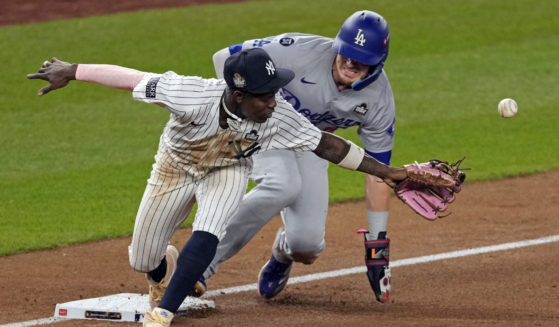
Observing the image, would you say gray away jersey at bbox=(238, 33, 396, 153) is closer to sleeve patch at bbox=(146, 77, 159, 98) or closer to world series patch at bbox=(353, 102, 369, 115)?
world series patch at bbox=(353, 102, 369, 115)

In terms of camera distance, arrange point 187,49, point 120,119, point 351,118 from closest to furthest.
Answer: point 351,118 → point 120,119 → point 187,49

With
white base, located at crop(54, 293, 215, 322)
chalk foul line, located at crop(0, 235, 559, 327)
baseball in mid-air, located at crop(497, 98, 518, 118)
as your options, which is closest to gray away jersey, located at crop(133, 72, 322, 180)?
white base, located at crop(54, 293, 215, 322)

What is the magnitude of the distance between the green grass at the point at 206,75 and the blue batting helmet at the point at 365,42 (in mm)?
3104

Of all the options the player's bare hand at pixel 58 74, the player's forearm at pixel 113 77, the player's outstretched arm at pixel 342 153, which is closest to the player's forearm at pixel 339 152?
the player's outstretched arm at pixel 342 153

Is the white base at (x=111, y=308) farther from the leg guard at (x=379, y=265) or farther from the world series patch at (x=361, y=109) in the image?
the world series patch at (x=361, y=109)

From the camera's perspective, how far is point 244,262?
7.82 metres

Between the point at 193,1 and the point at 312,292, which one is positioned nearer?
the point at 312,292

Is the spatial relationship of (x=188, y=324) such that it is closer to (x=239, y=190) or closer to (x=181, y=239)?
(x=239, y=190)

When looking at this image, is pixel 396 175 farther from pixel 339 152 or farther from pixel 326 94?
pixel 326 94

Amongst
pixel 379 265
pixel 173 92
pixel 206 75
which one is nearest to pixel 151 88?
pixel 173 92

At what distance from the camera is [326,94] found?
6.49 m

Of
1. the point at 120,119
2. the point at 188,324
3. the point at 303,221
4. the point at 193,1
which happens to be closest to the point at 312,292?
the point at 303,221

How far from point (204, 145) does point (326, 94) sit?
1168 millimetres

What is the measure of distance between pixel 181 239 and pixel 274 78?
11.1 feet
